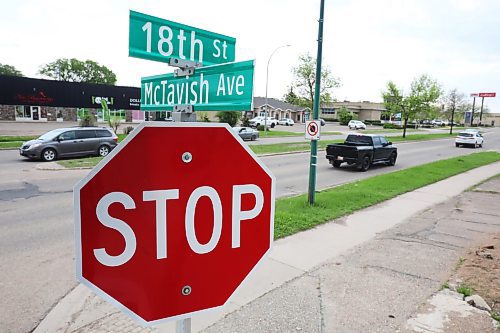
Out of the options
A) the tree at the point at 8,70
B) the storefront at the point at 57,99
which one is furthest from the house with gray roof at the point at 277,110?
the tree at the point at 8,70

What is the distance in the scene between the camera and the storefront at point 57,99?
41.6m

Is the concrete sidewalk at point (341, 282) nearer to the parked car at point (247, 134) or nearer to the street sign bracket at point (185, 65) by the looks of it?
the street sign bracket at point (185, 65)

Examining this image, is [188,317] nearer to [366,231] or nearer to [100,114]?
[366,231]

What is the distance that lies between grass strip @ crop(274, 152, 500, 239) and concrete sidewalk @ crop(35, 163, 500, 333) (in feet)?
0.97

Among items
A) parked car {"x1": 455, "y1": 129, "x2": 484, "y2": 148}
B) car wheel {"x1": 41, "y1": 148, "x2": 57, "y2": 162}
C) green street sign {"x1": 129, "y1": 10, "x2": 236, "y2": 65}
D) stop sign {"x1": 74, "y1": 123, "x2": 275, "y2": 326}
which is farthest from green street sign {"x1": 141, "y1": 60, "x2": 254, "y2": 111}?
parked car {"x1": 455, "y1": 129, "x2": 484, "y2": 148}

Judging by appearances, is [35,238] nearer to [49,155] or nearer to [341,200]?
[341,200]

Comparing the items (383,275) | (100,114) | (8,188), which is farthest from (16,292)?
(100,114)

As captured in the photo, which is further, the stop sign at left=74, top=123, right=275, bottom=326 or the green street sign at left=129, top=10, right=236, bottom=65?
the green street sign at left=129, top=10, right=236, bottom=65

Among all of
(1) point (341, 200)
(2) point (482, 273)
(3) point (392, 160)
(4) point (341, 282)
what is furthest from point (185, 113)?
(3) point (392, 160)

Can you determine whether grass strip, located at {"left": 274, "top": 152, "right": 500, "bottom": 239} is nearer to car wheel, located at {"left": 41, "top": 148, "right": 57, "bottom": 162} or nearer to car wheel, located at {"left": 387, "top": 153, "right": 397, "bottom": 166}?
car wheel, located at {"left": 387, "top": 153, "right": 397, "bottom": 166}

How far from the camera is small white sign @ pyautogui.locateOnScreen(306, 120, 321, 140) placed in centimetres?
821

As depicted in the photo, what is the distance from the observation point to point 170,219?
4.52 feet

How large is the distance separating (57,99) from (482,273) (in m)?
49.0

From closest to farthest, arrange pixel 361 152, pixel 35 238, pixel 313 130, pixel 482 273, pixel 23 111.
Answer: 1. pixel 482 273
2. pixel 35 238
3. pixel 313 130
4. pixel 361 152
5. pixel 23 111
